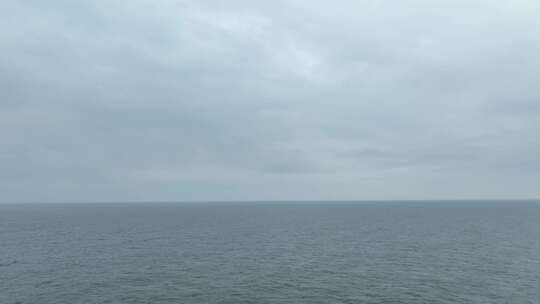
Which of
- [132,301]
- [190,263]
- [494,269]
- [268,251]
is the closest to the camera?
[132,301]

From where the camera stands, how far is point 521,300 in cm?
5297

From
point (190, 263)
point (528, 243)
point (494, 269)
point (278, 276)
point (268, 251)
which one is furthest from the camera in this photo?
point (528, 243)

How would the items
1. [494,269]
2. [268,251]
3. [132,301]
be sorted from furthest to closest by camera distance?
[268,251], [494,269], [132,301]

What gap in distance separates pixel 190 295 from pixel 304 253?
43.0 m

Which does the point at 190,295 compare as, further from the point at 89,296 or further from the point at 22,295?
the point at 22,295

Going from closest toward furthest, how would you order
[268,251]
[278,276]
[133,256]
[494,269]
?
[278,276], [494,269], [133,256], [268,251]

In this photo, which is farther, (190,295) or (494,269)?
(494,269)

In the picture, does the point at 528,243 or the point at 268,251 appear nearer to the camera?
the point at 268,251

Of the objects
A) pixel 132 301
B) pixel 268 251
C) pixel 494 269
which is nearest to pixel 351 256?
pixel 268 251

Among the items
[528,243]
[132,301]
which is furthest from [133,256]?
[528,243]

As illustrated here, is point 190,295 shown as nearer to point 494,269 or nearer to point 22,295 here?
point 22,295

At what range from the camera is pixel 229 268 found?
73.4 metres

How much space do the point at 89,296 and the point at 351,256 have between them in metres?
61.6

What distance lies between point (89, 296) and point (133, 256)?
31833mm
